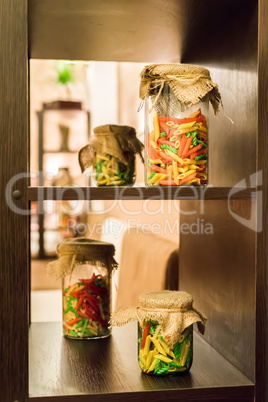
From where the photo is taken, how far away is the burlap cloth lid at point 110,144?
1.13 m

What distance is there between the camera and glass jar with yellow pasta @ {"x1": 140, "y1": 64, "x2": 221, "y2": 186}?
99 centimetres

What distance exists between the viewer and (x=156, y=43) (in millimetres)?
1262

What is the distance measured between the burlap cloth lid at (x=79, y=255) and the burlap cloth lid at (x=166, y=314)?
0.28m

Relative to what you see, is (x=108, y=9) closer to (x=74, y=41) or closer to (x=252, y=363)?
(x=74, y=41)

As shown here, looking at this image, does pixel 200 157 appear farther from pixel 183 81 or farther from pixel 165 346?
pixel 165 346

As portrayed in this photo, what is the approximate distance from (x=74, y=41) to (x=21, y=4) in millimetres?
368

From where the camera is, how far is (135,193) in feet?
2.98

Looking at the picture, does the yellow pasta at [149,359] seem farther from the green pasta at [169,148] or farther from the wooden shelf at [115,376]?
the green pasta at [169,148]

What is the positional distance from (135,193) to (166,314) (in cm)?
A: 26

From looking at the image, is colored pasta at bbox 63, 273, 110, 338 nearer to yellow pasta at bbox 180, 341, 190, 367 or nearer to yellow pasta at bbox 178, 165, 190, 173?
yellow pasta at bbox 180, 341, 190, 367

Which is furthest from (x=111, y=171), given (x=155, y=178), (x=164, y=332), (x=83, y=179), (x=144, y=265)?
(x=83, y=179)

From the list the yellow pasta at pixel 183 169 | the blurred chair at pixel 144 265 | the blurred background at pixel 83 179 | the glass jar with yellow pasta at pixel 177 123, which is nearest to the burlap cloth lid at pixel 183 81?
the glass jar with yellow pasta at pixel 177 123

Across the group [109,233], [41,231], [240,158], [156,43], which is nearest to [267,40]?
[240,158]

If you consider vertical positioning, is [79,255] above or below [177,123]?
below
